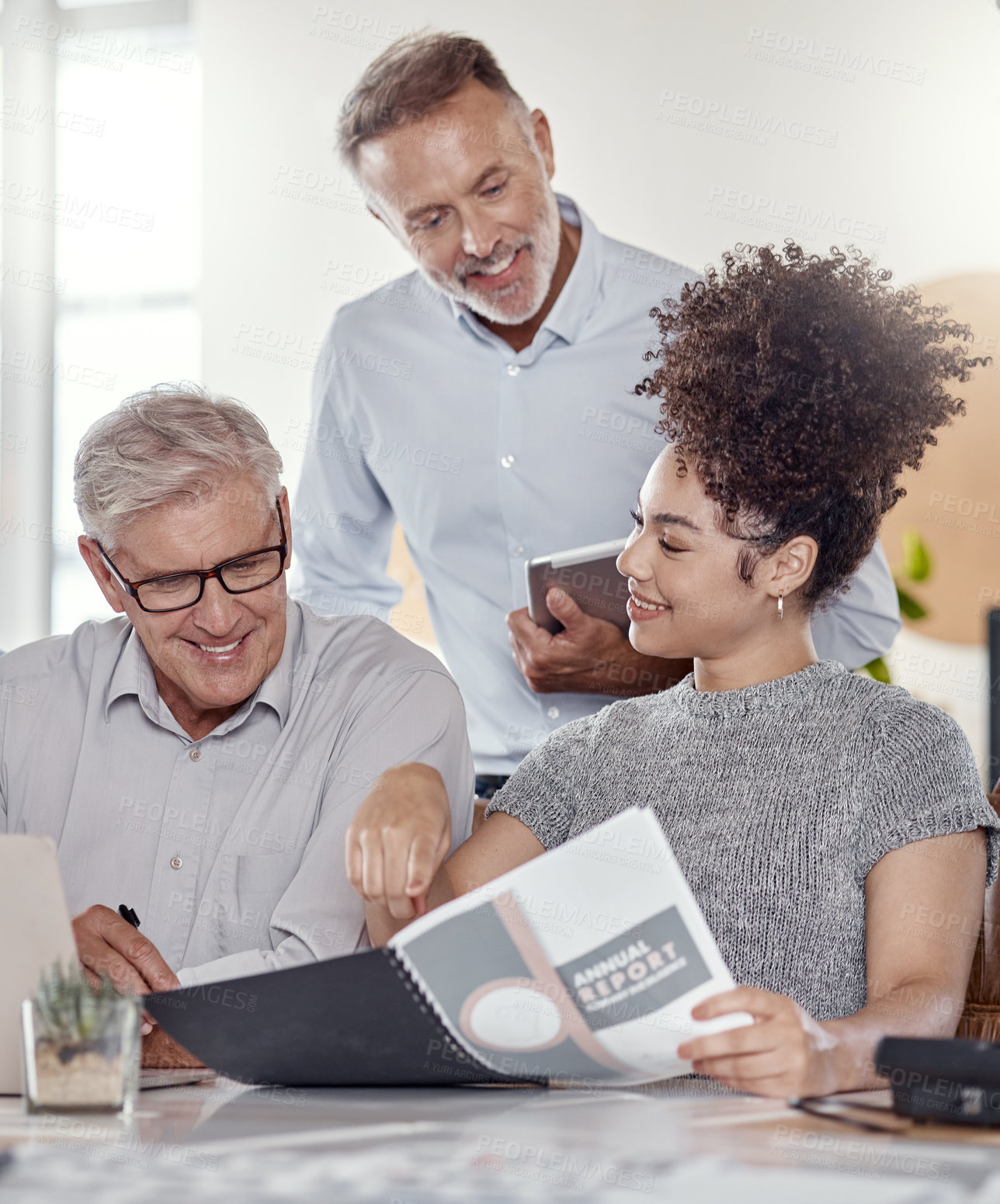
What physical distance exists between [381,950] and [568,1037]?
15cm

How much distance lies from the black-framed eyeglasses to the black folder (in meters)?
Answer: 0.71

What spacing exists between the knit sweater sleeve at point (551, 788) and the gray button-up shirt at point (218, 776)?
0.28 feet

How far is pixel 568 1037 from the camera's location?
3.10 feet

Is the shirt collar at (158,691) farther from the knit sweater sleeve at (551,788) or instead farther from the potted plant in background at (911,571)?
the potted plant in background at (911,571)

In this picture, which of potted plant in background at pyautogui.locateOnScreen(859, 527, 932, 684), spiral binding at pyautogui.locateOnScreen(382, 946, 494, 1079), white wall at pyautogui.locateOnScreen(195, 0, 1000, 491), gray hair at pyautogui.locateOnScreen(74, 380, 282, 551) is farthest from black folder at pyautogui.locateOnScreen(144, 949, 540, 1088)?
white wall at pyautogui.locateOnScreen(195, 0, 1000, 491)

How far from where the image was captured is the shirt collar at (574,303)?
7.59ft

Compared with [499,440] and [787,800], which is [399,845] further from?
[499,440]

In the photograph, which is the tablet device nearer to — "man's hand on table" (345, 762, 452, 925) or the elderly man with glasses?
the elderly man with glasses

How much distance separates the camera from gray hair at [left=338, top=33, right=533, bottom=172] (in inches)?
87.2

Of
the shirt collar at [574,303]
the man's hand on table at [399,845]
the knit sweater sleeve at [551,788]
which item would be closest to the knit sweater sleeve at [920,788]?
the knit sweater sleeve at [551,788]

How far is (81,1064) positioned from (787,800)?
83 cm

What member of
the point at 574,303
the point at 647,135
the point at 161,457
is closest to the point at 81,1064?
the point at 161,457

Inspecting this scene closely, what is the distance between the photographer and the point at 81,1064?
91cm

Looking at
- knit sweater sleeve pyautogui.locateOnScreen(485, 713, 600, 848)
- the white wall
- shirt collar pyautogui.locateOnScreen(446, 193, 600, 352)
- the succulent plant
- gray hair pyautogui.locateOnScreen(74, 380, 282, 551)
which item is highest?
the white wall
